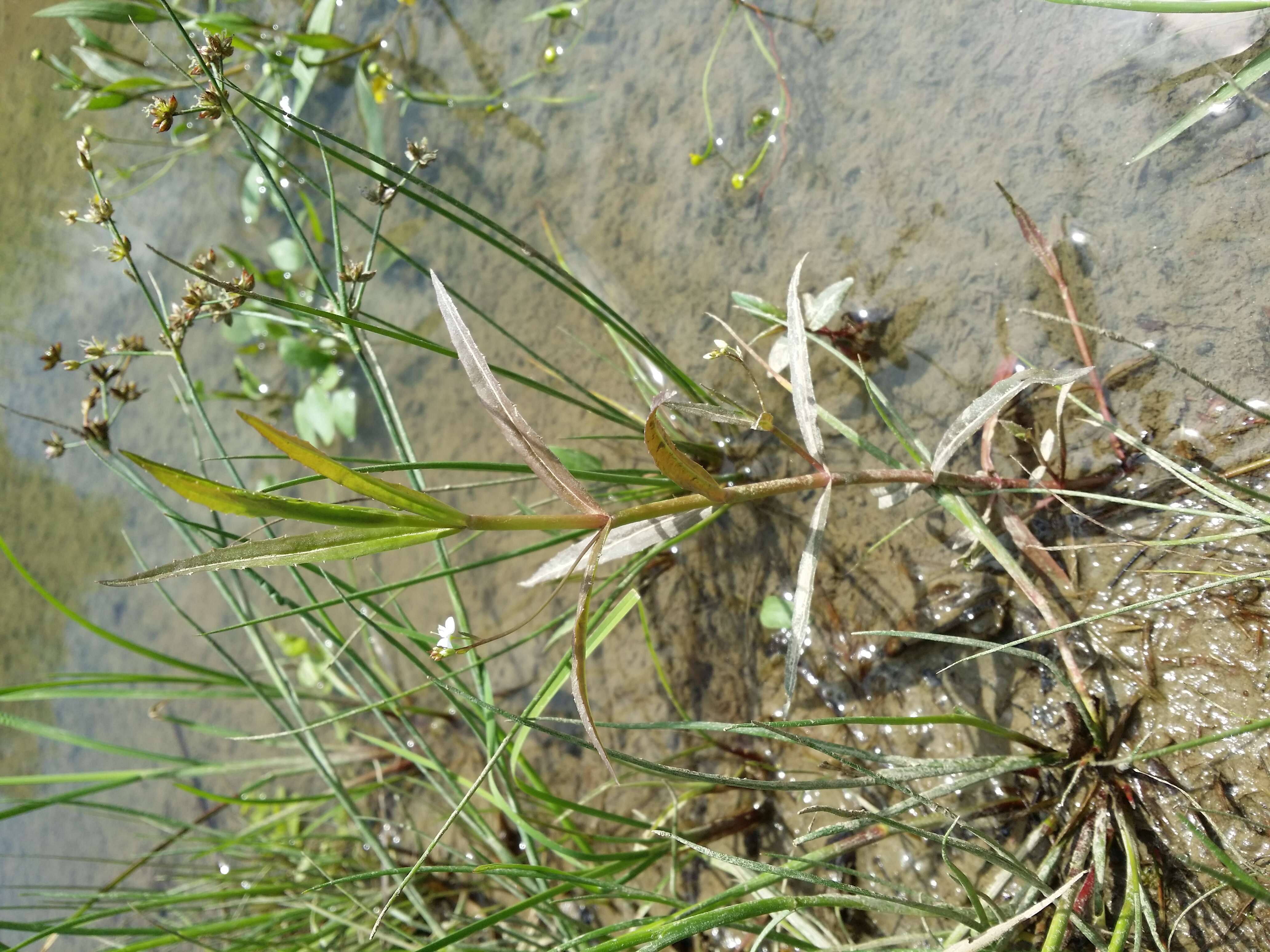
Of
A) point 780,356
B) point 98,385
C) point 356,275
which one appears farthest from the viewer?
point 780,356

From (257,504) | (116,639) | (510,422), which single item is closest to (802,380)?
(510,422)

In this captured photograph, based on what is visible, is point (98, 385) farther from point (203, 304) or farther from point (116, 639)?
point (116, 639)

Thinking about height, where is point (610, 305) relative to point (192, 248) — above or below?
below

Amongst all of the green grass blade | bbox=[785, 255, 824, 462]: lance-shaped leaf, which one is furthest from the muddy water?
the green grass blade

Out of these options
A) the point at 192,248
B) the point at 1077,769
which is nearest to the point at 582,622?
the point at 1077,769

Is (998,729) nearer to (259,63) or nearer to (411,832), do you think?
(411,832)

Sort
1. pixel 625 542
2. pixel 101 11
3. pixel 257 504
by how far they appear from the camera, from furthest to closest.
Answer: pixel 101 11
pixel 625 542
pixel 257 504

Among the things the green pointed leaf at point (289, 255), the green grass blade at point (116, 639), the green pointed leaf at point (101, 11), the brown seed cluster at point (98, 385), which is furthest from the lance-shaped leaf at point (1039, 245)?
the green pointed leaf at point (101, 11)
